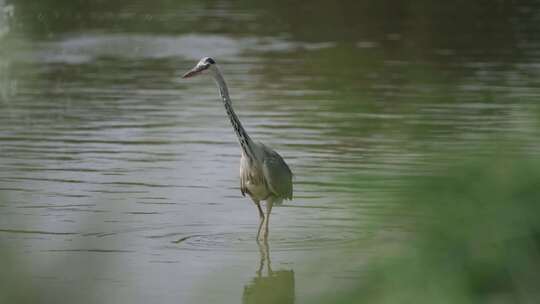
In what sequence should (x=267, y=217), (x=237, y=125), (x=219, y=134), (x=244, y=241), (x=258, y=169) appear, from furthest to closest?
(x=219, y=134) → (x=244, y=241) → (x=267, y=217) → (x=258, y=169) → (x=237, y=125)

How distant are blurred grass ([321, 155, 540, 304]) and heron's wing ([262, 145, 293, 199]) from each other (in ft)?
17.8

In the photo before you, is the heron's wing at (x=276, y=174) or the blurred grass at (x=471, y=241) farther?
the heron's wing at (x=276, y=174)

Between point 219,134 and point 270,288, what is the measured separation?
565 cm

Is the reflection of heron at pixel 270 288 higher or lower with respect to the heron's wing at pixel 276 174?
lower

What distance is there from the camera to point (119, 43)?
826 inches

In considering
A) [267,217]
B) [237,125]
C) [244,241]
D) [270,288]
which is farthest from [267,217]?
[270,288]

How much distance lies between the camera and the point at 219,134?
12.5m

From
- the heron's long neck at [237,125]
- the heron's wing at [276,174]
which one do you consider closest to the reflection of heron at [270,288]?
the heron's wing at [276,174]

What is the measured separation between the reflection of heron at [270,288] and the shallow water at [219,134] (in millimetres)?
18

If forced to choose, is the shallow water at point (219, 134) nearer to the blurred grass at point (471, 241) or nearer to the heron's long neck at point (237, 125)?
the blurred grass at point (471, 241)

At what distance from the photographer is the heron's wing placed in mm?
7617

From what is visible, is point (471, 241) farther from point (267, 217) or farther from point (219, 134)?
point (219, 134)

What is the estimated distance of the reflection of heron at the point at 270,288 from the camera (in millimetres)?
6602

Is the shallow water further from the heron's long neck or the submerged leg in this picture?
the heron's long neck
